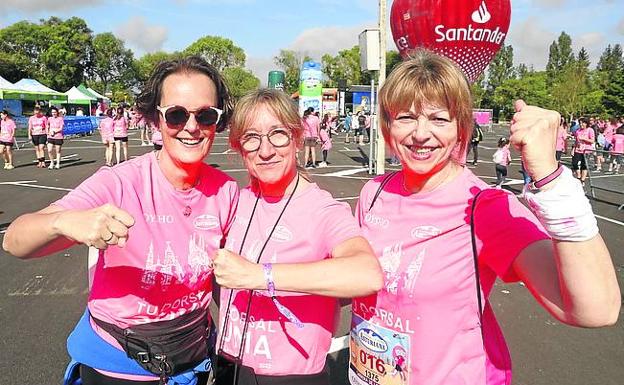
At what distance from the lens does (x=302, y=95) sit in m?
30.8

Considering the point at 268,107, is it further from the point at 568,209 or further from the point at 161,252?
the point at 568,209

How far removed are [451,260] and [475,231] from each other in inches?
→ 5.4

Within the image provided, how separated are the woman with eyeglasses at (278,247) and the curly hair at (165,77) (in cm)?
18

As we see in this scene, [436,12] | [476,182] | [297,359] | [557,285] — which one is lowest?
[297,359]

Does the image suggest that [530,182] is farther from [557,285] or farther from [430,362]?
[430,362]

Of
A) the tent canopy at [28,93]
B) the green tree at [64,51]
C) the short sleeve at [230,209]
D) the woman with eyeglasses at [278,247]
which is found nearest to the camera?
the woman with eyeglasses at [278,247]

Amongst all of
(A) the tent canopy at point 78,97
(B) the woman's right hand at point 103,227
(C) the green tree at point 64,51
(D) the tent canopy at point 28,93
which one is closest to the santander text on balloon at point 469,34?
(B) the woman's right hand at point 103,227

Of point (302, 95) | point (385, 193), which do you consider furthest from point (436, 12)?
point (302, 95)

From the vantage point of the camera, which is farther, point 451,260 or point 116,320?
point 116,320

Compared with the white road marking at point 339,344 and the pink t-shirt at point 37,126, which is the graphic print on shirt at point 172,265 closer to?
the white road marking at point 339,344

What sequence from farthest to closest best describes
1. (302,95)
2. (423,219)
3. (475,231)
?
1. (302,95)
2. (423,219)
3. (475,231)

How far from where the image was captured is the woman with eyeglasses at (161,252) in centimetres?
188

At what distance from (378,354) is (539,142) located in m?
1.03

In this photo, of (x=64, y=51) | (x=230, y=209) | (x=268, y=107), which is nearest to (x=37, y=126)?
(x=230, y=209)
